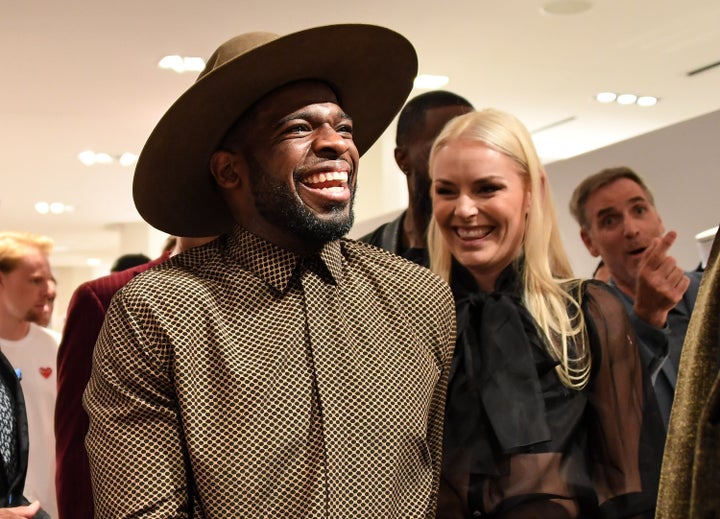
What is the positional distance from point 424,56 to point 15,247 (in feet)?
10.2

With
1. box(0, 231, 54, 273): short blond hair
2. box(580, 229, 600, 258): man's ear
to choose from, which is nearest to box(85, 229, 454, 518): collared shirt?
box(580, 229, 600, 258): man's ear

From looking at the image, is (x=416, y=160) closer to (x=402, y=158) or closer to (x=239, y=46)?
(x=402, y=158)

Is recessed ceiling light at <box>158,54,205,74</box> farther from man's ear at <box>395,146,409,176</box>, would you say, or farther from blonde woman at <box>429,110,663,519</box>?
blonde woman at <box>429,110,663,519</box>

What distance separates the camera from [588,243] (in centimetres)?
265

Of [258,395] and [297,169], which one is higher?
[297,169]

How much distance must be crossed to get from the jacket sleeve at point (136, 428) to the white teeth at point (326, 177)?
1.20 ft

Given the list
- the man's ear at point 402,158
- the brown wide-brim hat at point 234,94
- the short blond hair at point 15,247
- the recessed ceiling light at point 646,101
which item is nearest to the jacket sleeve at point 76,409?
the brown wide-brim hat at point 234,94

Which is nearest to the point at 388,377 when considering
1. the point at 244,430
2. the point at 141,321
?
the point at 244,430

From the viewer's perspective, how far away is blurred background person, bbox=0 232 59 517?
321 cm

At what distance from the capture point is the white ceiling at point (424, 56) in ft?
16.6

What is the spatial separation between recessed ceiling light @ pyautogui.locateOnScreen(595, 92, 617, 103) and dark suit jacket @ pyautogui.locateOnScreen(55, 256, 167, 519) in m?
5.47

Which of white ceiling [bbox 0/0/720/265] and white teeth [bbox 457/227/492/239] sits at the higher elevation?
white ceiling [bbox 0/0/720/265]

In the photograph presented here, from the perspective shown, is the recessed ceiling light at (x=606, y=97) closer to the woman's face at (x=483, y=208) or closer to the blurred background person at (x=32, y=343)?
the blurred background person at (x=32, y=343)

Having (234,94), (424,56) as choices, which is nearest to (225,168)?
(234,94)
